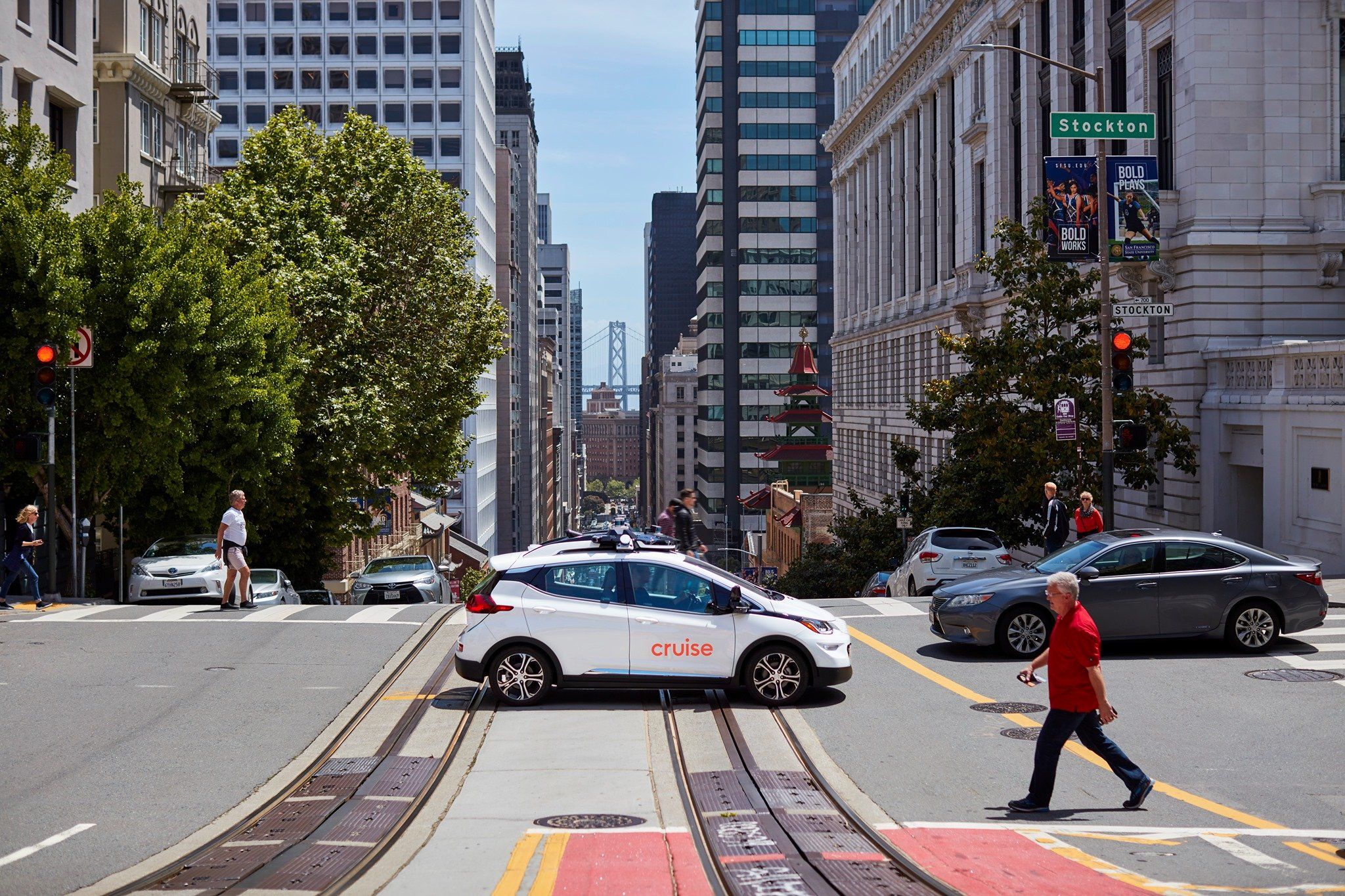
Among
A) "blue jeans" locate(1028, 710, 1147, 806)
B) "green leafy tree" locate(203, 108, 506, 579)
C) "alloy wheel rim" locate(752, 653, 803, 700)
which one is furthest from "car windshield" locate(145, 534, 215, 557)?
"blue jeans" locate(1028, 710, 1147, 806)

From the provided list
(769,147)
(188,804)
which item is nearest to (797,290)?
(769,147)

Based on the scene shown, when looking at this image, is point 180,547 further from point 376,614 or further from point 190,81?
point 190,81

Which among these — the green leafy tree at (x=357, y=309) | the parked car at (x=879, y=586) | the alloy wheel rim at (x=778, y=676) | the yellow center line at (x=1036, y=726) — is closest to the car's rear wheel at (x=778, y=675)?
the alloy wheel rim at (x=778, y=676)

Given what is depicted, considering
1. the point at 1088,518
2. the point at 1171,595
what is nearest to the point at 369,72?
the point at 1088,518

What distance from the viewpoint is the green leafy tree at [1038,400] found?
2967 cm

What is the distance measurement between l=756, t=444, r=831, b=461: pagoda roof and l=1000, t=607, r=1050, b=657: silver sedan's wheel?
68973 mm

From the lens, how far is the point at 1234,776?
37.8ft

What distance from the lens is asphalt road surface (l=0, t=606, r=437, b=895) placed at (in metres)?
9.68

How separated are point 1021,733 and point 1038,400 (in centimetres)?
1813

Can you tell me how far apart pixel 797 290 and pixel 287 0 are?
47.6m

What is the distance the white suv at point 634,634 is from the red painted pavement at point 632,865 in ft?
14.5

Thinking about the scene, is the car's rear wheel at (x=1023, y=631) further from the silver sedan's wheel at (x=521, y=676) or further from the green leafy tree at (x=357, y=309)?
the green leafy tree at (x=357, y=309)

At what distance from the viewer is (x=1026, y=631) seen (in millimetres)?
16938

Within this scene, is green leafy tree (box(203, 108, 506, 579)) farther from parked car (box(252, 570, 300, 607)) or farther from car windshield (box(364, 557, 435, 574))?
parked car (box(252, 570, 300, 607))
